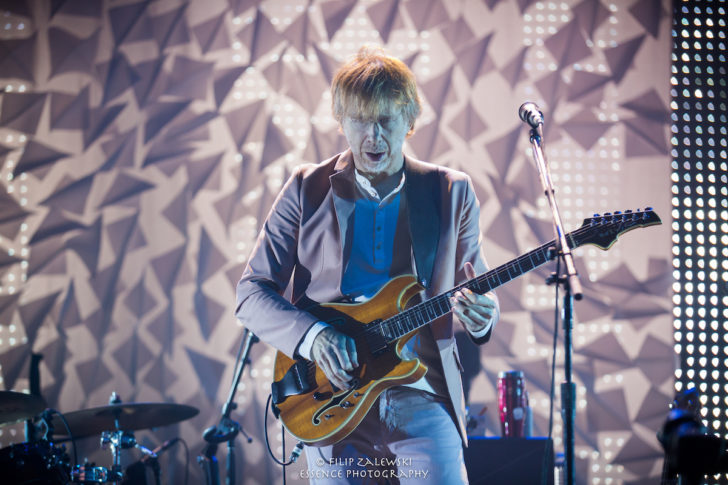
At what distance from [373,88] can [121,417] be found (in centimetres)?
244

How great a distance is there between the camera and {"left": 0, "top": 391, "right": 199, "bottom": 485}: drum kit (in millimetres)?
3203

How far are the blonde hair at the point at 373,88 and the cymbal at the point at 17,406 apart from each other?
2153mm

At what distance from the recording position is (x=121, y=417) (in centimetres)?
362

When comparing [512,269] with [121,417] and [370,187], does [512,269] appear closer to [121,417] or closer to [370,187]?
[370,187]

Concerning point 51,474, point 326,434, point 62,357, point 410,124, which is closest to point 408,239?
point 410,124

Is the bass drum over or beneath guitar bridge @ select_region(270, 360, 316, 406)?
beneath

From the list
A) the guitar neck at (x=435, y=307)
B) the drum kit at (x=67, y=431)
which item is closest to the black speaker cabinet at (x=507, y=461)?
the guitar neck at (x=435, y=307)

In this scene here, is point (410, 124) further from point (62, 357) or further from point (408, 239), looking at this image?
point (62, 357)

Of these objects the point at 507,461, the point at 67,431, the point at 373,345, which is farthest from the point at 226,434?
the point at 373,345

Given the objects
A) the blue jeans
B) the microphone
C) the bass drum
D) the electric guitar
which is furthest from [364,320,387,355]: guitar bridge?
the bass drum

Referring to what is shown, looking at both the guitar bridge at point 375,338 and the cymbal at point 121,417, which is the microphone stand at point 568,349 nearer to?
the guitar bridge at point 375,338

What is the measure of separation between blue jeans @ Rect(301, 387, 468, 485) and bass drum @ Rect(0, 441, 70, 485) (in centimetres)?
186

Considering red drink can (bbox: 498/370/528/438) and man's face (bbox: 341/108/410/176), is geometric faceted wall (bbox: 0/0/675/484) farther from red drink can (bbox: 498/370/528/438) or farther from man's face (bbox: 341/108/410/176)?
man's face (bbox: 341/108/410/176)

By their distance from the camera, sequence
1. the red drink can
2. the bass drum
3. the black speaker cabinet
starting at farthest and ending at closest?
the red drink can → the bass drum → the black speaker cabinet
